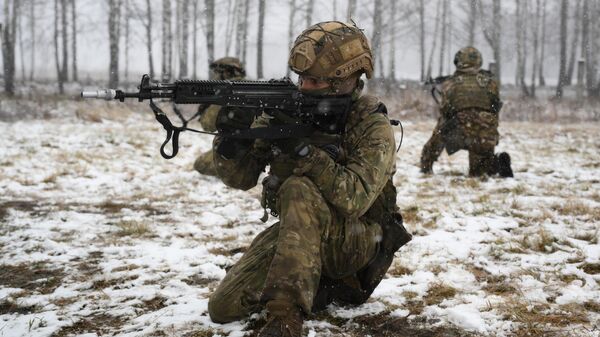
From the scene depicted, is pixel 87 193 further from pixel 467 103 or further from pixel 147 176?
pixel 467 103

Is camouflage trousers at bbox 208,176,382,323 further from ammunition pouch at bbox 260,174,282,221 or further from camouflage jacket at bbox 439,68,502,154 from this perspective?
camouflage jacket at bbox 439,68,502,154

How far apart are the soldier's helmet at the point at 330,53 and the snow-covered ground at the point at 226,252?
1.45 m

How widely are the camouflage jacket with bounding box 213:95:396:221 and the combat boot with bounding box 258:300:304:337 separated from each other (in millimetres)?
564

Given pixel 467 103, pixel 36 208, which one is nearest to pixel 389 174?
pixel 36 208

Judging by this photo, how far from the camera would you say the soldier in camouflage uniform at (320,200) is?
8.72ft

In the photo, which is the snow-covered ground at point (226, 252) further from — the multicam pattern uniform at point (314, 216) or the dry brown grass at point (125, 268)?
the multicam pattern uniform at point (314, 216)

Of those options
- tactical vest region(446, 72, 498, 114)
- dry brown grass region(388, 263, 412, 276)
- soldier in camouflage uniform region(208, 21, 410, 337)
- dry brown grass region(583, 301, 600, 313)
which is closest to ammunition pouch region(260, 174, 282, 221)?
soldier in camouflage uniform region(208, 21, 410, 337)

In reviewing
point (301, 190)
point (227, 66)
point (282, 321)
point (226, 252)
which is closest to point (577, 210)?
point (226, 252)

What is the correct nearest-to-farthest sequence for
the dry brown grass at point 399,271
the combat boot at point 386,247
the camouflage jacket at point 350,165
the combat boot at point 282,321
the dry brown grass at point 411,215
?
the combat boot at point 282,321
the camouflage jacket at point 350,165
the combat boot at point 386,247
the dry brown grass at point 399,271
the dry brown grass at point 411,215

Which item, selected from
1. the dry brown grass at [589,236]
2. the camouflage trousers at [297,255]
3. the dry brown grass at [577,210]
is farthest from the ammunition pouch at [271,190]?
the dry brown grass at [577,210]

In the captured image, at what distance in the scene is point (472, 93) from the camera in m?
8.37

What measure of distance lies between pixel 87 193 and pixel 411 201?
423cm

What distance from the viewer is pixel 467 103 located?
838 cm

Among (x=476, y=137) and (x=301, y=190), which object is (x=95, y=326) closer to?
(x=301, y=190)
